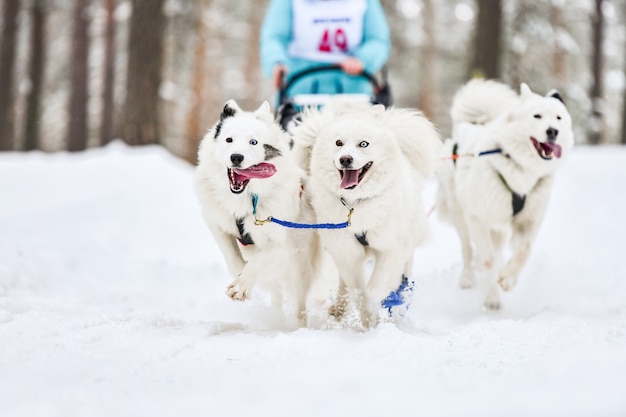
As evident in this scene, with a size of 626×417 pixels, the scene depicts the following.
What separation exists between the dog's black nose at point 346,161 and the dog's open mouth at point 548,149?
1.71 meters

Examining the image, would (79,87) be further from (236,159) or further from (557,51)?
(236,159)

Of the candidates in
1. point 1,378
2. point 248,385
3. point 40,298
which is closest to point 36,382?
point 1,378

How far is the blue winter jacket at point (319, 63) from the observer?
486cm

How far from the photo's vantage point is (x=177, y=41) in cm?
1855

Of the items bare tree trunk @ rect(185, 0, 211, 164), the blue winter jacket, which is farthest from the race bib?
bare tree trunk @ rect(185, 0, 211, 164)

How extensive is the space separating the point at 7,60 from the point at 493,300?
15147 mm

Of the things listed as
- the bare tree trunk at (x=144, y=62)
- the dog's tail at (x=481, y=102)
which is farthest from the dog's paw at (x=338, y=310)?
the bare tree trunk at (x=144, y=62)

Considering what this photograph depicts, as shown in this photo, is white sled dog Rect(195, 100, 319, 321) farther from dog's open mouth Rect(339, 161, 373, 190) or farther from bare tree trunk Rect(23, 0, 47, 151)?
bare tree trunk Rect(23, 0, 47, 151)

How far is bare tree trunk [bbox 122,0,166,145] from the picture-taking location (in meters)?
8.55

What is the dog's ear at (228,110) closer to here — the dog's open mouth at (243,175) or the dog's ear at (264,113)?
the dog's ear at (264,113)

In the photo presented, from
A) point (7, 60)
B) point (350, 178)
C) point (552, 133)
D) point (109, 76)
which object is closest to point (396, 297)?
point (350, 178)

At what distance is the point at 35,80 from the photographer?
17.1 meters

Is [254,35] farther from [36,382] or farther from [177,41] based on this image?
[36,382]

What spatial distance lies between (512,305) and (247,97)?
56.1 ft
